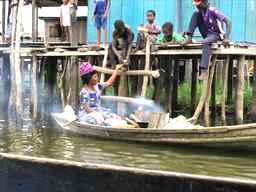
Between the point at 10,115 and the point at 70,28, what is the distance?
248 cm

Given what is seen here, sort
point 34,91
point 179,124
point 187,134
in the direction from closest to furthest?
point 187,134
point 179,124
point 34,91

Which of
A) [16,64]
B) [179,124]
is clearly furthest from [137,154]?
[16,64]

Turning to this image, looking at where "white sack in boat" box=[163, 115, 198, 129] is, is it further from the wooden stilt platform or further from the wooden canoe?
the wooden stilt platform

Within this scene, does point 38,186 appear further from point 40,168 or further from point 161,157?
point 161,157

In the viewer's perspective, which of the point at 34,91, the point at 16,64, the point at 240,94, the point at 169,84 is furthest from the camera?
the point at 34,91

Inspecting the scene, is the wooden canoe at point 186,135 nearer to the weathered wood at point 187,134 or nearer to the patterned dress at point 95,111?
the weathered wood at point 187,134

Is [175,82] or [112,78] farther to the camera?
[175,82]

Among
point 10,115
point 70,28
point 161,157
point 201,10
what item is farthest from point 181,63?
point 161,157

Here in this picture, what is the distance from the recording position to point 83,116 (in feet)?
32.6

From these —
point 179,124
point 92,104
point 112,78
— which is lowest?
point 179,124

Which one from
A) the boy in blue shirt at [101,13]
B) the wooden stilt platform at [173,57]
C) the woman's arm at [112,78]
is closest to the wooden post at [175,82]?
the wooden stilt platform at [173,57]

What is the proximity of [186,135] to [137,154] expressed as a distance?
2.77 feet

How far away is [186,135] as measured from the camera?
28.4 feet

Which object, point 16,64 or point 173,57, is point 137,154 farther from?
point 16,64
